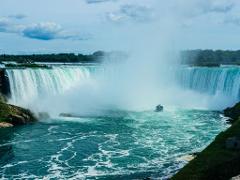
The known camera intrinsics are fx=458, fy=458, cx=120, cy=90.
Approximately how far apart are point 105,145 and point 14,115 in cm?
945

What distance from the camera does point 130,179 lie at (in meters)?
18.0

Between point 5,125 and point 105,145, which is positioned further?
point 5,125

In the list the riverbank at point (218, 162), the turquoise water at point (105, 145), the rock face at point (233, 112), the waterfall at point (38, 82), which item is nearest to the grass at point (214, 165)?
the riverbank at point (218, 162)

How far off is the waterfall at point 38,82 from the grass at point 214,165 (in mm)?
20898

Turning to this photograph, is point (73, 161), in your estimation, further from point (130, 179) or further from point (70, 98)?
point (70, 98)

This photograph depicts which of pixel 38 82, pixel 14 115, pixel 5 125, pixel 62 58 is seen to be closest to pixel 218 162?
pixel 5 125

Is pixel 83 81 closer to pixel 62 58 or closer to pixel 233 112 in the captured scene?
pixel 233 112

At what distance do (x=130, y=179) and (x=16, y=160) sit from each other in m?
6.53

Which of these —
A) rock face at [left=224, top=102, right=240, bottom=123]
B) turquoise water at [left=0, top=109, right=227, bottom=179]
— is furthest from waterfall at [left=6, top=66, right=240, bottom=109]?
turquoise water at [left=0, top=109, right=227, bottom=179]

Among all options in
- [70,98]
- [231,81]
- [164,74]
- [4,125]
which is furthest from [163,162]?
[164,74]

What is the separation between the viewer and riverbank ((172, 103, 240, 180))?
15.2m

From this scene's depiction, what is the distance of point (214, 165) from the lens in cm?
1675

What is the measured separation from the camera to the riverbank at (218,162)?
1519cm

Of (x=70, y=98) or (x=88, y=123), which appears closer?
(x=88, y=123)
